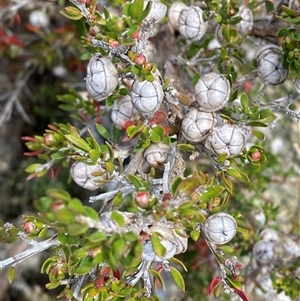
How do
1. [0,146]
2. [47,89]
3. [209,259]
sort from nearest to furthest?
1. [209,259]
2. [47,89]
3. [0,146]

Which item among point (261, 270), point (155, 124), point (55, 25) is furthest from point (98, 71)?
point (55, 25)

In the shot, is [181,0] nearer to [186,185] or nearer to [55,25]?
[186,185]

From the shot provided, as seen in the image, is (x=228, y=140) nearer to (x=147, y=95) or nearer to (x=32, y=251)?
(x=147, y=95)

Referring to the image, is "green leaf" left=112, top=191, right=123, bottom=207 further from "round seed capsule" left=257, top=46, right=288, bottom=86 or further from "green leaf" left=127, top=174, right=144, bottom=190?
"round seed capsule" left=257, top=46, right=288, bottom=86

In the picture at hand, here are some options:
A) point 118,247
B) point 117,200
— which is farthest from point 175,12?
point 118,247

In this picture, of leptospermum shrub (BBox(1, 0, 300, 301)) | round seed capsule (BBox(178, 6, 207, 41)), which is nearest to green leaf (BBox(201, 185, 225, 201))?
leptospermum shrub (BBox(1, 0, 300, 301))

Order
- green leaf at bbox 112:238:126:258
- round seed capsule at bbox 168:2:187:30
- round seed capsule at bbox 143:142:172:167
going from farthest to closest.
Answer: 1. round seed capsule at bbox 168:2:187:30
2. round seed capsule at bbox 143:142:172:167
3. green leaf at bbox 112:238:126:258

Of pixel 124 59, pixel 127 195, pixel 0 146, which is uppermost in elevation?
pixel 124 59
